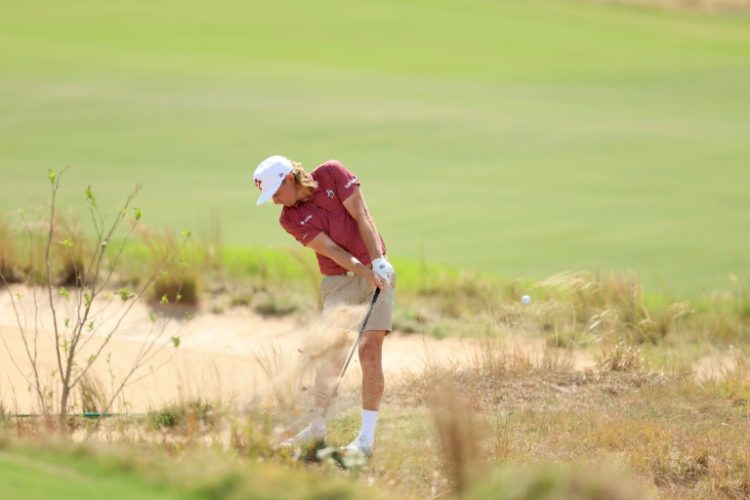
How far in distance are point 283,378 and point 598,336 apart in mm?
3556

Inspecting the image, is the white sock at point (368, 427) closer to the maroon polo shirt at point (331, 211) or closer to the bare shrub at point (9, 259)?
the maroon polo shirt at point (331, 211)

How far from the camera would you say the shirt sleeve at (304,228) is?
7594mm

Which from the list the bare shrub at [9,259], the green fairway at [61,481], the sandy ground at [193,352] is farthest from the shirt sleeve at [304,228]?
the bare shrub at [9,259]

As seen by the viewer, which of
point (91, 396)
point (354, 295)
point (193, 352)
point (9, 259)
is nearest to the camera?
point (354, 295)

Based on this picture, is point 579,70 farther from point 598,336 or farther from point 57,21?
point 598,336

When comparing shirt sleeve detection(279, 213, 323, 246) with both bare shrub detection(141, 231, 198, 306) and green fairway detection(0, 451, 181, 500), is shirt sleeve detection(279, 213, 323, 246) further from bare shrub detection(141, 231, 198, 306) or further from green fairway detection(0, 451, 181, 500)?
bare shrub detection(141, 231, 198, 306)

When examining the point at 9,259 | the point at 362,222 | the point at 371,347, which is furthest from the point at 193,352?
the point at 362,222

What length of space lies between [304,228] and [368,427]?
1267 mm

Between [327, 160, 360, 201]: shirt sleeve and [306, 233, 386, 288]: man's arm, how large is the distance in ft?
0.94

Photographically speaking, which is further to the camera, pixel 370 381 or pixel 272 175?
pixel 370 381

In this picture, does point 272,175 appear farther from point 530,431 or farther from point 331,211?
point 530,431

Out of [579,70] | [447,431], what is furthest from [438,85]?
[447,431]

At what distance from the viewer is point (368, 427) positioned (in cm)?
769

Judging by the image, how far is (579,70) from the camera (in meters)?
25.5
